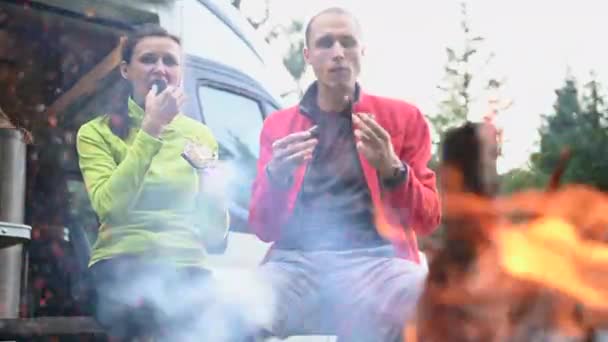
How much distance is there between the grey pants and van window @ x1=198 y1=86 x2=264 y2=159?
20.7 inches

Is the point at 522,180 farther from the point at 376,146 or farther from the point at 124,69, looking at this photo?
the point at 124,69

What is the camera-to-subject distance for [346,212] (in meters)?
2.93

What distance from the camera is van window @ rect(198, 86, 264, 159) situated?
11.0 ft

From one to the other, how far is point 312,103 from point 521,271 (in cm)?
127

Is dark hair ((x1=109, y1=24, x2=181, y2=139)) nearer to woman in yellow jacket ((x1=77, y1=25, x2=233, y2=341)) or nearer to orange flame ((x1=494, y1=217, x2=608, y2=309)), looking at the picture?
woman in yellow jacket ((x1=77, y1=25, x2=233, y2=341))

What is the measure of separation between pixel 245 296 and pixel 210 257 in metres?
0.23

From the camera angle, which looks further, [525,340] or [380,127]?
[380,127]

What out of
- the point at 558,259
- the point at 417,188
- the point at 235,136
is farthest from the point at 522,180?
the point at 558,259

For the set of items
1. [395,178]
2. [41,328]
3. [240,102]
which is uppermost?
[240,102]

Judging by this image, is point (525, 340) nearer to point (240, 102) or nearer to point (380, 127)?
point (380, 127)

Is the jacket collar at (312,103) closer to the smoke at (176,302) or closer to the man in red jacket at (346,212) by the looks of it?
the man in red jacket at (346,212)

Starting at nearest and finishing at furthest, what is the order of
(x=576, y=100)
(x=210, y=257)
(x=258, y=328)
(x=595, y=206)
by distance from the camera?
(x=595, y=206), (x=258, y=328), (x=210, y=257), (x=576, y=100)

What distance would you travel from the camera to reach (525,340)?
1.88 metres

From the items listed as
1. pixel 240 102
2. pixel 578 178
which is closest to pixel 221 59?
pixel 240 102
